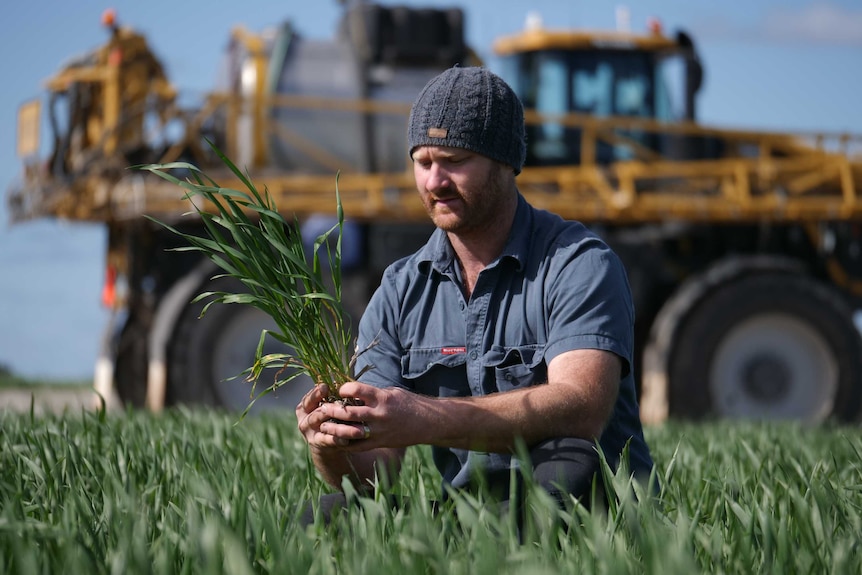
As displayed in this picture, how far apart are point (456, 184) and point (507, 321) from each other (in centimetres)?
36

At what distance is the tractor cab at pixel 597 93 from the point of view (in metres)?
9.32

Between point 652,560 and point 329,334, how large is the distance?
1062 mm

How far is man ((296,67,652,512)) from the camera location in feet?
8.48

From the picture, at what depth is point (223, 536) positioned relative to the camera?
2.09 meters

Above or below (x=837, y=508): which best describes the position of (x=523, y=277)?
above

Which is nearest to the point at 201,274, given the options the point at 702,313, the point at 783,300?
the point at 702,313

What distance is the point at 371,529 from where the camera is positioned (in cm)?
222

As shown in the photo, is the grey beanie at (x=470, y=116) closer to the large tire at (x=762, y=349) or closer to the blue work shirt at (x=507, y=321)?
the blue work shirt at (x=507, y=321)

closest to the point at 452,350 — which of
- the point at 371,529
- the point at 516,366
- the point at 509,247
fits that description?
the point at 516,366

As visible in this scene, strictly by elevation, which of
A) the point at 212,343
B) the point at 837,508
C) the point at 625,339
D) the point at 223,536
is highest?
the point at 625,339

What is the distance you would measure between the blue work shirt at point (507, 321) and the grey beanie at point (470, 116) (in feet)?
0.74

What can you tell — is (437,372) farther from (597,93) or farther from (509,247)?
(597,93)

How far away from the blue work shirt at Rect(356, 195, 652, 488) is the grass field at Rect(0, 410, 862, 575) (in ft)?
0.85

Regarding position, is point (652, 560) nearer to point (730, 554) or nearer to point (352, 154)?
point (730, 554)
